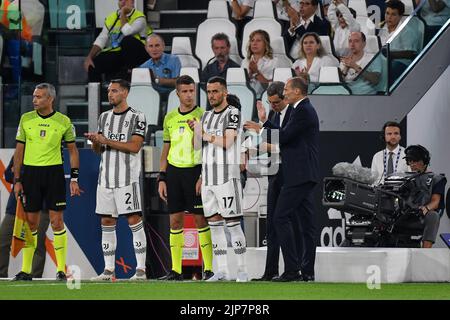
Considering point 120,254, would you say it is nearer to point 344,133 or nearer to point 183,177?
point 183,177

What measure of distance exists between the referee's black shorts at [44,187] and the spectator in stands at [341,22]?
5.25 meters

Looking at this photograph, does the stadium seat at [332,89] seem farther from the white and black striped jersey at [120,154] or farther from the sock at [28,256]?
the sock at [28,256]

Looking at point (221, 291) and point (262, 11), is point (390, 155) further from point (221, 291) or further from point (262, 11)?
point (262, 11)

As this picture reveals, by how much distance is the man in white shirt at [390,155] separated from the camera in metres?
13.7

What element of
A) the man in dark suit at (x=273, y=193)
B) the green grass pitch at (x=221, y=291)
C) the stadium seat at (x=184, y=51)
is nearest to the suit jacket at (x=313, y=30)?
the stadium seat at (x=184, y=51)

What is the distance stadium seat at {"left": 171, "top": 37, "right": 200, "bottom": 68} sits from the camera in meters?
16.6

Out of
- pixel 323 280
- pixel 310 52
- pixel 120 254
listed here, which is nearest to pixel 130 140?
pixel 120 254

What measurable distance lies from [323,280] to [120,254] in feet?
8.05

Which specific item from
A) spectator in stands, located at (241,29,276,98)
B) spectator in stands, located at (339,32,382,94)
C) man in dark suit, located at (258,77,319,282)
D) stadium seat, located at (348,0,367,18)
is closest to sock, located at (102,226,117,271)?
man in dark suit, located at (258,77,319,282)

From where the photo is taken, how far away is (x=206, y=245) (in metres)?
12.4

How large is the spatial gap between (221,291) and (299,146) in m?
1.69

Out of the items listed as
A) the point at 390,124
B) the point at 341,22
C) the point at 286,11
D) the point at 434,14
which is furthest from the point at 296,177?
the point at 286,11
